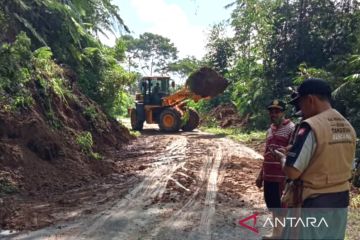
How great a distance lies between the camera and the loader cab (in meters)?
21.3

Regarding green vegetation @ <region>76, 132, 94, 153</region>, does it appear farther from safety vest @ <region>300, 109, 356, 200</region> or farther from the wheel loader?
the wheel loader

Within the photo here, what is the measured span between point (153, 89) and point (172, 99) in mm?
1575

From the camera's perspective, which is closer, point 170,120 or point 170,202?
point 170,202

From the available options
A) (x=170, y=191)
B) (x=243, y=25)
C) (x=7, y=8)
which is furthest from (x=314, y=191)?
(x=243, y=25)

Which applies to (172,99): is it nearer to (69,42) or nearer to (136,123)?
(136,123)

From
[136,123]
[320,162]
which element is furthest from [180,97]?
[320,162]

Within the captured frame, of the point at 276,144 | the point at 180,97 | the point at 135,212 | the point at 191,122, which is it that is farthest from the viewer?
the point at 191,122

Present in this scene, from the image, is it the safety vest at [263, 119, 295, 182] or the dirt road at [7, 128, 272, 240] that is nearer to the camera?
the safety vest at [263, 119, 295, 182]

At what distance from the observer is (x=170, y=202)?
7.07 meters

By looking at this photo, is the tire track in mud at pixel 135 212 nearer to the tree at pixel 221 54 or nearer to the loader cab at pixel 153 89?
the loader cab at pixel 153 89

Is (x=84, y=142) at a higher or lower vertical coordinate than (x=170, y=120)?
lower

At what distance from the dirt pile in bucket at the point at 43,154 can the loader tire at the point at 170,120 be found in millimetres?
7692

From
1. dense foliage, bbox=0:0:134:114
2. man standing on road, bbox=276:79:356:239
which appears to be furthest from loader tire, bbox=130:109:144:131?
man standing on road, bbox=276:79:356:239

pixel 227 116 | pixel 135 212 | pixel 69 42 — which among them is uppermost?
pixel 69 42
